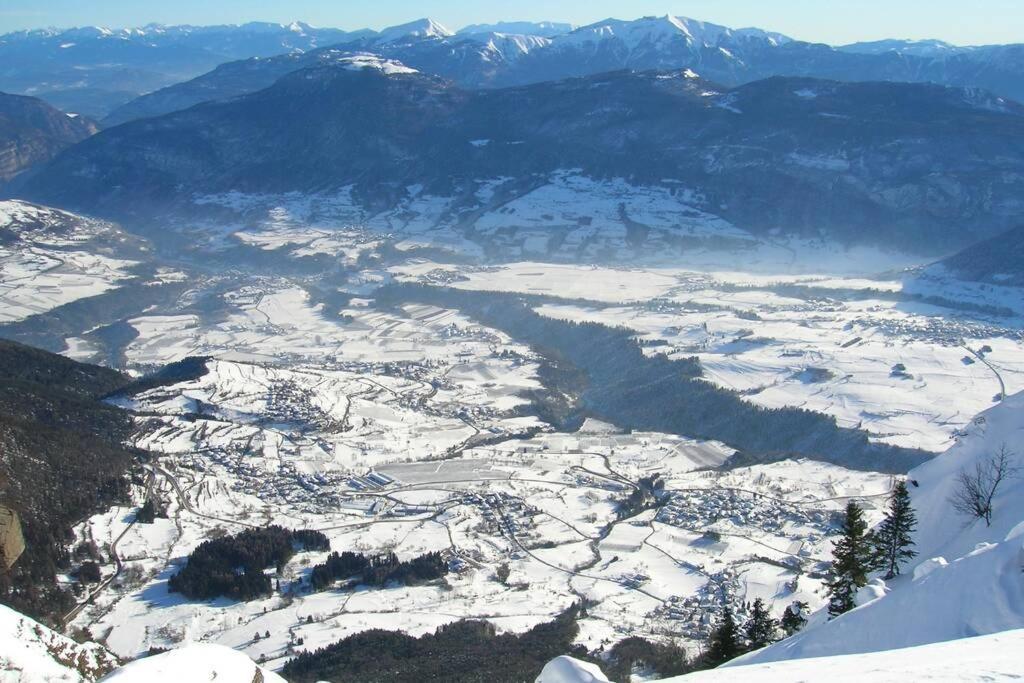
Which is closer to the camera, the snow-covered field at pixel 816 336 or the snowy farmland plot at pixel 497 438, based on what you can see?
the snowy farmland plot at pixel 497 438

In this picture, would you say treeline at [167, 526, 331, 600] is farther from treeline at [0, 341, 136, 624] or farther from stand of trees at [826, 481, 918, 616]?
stand of trees at [826, 481, 918, 616]

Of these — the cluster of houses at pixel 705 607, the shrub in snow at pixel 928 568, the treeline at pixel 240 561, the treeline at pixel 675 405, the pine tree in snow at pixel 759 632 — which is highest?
the shrub in snow at pixel 928 568

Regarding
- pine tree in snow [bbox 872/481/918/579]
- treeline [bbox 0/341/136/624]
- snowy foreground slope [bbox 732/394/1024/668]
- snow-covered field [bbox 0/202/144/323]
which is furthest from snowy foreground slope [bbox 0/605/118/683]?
snow-covered field [bbox 0/202/144/323]

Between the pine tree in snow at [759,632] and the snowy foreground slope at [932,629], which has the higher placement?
the snowy foreground slope at [932,629]

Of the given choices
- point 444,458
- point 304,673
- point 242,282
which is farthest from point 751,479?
point 242,282

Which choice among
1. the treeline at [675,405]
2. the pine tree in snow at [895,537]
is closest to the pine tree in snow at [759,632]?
the pine tree in snow at [895,537]

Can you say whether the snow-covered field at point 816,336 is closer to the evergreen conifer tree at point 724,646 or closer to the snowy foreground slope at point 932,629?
the snowy foreground slope at point 932,629
